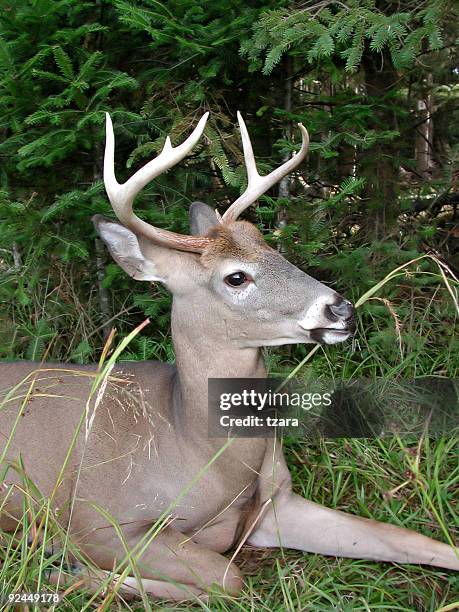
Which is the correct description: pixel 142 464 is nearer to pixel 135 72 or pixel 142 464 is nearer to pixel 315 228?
pixel 315 228

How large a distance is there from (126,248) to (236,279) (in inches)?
19.0

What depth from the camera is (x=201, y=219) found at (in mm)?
3629

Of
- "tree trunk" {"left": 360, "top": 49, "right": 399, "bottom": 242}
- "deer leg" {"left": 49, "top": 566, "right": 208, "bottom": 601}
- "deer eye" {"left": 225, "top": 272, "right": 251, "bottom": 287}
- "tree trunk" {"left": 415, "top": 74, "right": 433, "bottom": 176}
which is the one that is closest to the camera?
"deer leg" {"left": 49, "top": 566, "right": 208, "bottom": 601}

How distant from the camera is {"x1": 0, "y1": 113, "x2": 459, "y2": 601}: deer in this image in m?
2.87

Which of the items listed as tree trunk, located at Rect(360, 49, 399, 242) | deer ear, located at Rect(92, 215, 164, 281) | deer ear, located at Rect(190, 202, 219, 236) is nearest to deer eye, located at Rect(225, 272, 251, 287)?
deer ear, located at Rect(92, 215, 164, 281)

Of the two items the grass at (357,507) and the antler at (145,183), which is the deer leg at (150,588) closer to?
the grass at (357,507)

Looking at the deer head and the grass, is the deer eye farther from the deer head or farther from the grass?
the grass

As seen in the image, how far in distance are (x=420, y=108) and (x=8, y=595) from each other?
4356mm

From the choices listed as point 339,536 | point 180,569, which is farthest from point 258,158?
point 180,569

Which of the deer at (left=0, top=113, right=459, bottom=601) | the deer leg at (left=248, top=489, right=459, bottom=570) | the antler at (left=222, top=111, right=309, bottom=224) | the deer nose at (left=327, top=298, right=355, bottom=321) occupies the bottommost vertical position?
the deer leg at (left=248, top=489, right=459, bottom=570)

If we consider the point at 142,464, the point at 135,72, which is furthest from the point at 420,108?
the point at 142,464

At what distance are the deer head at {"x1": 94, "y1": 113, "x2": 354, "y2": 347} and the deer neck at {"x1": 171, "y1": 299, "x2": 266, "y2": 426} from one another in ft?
0.06

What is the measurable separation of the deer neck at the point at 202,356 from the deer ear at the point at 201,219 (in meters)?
0.61

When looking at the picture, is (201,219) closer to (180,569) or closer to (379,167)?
(379,167)
